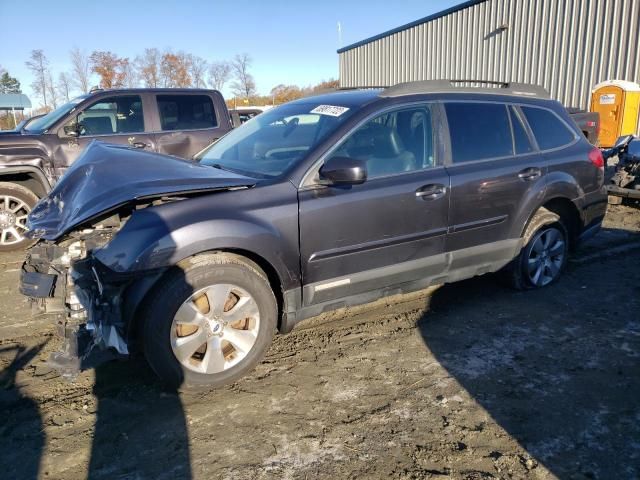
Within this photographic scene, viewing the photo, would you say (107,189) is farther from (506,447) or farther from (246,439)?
(506,447)

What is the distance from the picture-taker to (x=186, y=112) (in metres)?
7.26

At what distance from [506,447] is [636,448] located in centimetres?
65

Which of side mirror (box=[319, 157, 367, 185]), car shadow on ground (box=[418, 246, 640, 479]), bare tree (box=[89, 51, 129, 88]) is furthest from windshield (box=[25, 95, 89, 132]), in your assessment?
bare tree (box=[89, 51, 129, 88])

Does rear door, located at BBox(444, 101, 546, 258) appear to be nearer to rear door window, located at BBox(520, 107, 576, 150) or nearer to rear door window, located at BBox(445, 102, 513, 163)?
rear door window, located at BBox(445, 102, 513, 163)

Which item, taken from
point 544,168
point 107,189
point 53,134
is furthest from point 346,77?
point 107,189

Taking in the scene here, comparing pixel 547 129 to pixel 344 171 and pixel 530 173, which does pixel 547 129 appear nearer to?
pixel 530 173

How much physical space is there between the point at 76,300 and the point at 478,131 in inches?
127

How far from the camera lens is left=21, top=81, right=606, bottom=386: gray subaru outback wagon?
111 inches

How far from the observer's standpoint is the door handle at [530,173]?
416 cm

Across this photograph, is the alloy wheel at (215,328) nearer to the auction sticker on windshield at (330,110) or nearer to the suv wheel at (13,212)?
→ the auction sticker on windshield at (330,110)

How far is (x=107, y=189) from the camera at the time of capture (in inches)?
116

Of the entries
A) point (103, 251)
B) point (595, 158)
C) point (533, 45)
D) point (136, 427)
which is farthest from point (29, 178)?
point (533, 45)

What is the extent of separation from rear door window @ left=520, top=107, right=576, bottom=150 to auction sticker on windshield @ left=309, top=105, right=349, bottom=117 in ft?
6.00

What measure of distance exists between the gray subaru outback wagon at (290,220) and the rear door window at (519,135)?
0.6 inches
